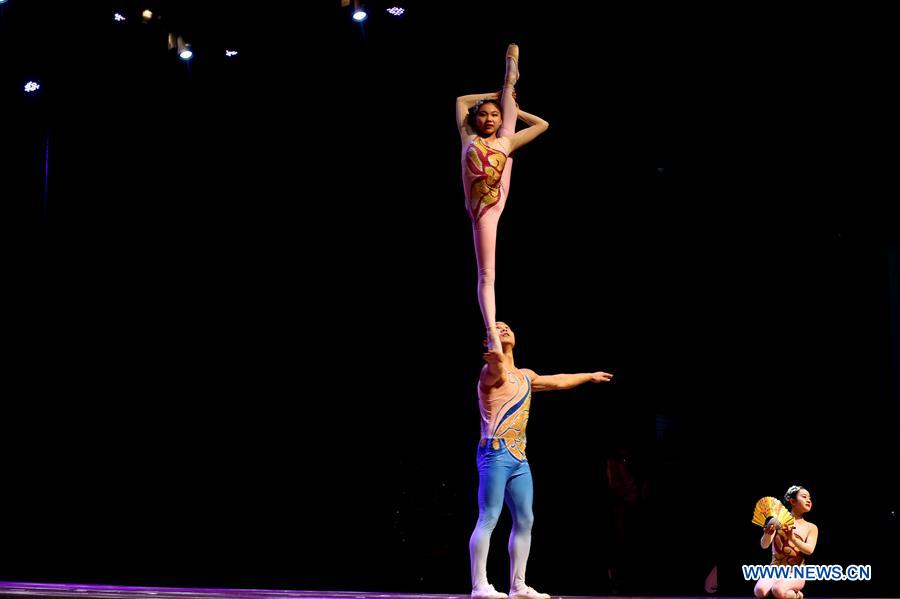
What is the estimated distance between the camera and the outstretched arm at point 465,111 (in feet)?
14.5

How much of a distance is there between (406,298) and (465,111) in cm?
225

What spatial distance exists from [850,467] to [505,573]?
236 cm

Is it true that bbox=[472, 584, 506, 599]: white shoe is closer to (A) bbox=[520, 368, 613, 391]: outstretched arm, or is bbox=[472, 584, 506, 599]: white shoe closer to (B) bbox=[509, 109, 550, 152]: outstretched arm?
(A) bbox=[520, 368, 613, 391]: outstretched arm

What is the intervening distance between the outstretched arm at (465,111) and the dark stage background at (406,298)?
1606 millimetres

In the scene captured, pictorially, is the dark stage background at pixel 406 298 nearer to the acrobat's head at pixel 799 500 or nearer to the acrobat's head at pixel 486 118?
the acrobat's head at pixel 799 500

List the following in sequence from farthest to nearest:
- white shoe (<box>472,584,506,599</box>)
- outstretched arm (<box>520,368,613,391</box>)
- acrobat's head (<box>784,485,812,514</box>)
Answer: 1. acrobat's head (<box>784,485,812,514</box>)
2. outstretched arm (<box>520,368,613,391</box>)
3. white shoe (<box>472,584,506,599</box>)

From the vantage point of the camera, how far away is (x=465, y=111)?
14.7 ft

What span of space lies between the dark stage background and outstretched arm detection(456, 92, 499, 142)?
5.27ft

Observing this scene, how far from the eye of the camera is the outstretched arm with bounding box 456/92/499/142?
4418mm

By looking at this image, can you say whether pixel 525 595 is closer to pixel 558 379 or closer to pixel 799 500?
pixel 558 379

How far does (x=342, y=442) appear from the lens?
652 centimetres

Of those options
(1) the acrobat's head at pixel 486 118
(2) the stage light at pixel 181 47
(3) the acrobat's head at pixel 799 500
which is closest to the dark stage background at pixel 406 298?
(2) the stage light at pixel 181 47

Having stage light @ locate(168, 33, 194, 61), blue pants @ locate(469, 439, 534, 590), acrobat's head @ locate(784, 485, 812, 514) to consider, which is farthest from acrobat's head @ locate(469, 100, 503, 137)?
stage light @ locate(168, 33, 194, 61)

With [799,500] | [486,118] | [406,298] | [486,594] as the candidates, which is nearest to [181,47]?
[406,298]
